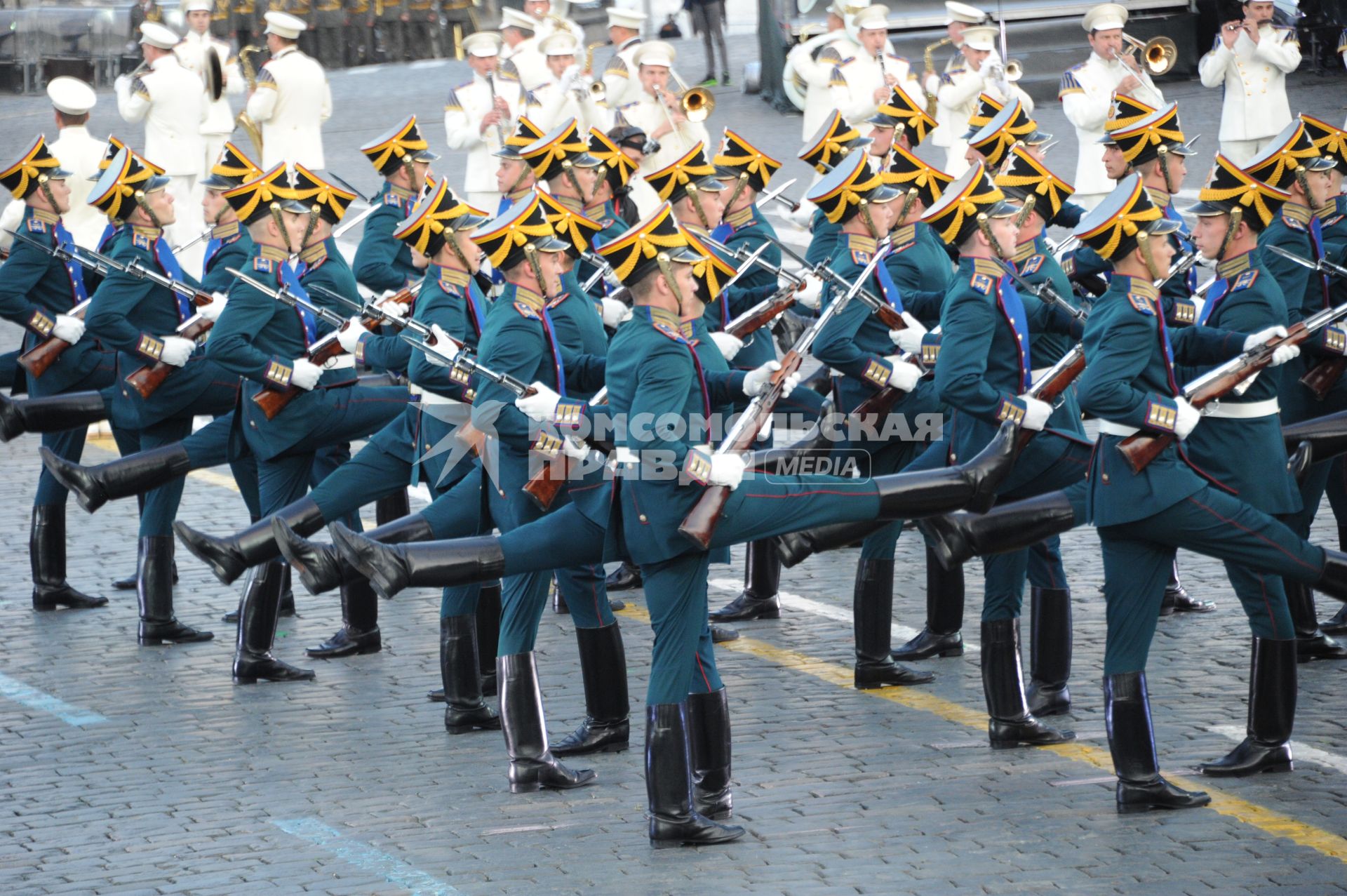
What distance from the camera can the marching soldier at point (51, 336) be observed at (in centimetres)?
1027

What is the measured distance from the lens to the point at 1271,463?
714cm

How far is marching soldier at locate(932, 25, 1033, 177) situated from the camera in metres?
15.5

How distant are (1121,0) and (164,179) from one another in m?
15.6

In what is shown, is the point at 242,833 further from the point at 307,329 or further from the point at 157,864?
the point at 307,329

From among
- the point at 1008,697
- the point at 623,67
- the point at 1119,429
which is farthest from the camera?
the point at 623,67

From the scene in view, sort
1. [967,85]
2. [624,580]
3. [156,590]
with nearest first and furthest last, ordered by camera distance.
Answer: [156,590] → [624,580] → [967,85]

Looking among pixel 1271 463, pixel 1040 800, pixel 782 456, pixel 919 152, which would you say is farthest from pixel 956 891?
pixel 919 152

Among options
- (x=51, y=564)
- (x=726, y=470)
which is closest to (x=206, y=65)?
(x=51, y=564)

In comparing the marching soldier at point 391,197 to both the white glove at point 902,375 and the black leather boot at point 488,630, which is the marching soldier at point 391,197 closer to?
the black leather boot at point 488,630

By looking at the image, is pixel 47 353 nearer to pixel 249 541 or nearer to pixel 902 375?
pixel 249 541

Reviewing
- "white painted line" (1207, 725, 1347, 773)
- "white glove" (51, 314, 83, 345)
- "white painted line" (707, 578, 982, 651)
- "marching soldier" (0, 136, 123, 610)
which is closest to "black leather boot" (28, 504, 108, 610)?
"marching soldier" (0, 136, 123, 610)

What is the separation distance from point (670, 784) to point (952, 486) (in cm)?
143

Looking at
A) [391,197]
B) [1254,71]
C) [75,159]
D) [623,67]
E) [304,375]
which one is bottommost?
[304,375]

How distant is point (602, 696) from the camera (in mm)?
7801
